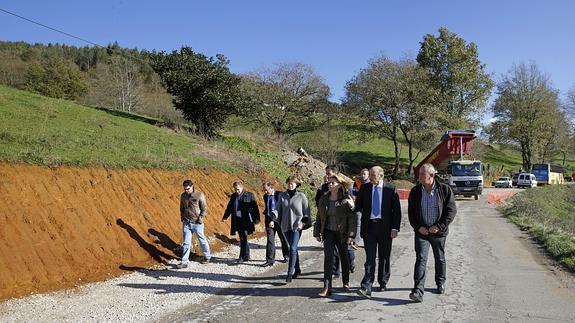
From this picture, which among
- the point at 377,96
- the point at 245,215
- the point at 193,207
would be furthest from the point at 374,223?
the point at 377,96

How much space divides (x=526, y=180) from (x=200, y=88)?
1469 inches

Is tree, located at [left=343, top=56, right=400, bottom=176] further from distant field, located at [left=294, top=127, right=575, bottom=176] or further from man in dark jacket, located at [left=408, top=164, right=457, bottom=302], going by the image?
man in dark jacket, located at [left=408, top=164, right=457, bottom=302]

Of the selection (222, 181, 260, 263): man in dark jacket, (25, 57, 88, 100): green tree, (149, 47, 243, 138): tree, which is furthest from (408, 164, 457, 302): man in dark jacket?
(25, 57, 88, 100): green tree

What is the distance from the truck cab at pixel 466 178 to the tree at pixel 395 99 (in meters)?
11.1

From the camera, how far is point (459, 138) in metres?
33.2

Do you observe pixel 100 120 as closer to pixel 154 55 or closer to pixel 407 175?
pixel 154 55

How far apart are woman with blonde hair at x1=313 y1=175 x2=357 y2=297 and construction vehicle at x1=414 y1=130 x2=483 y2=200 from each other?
25.8 m

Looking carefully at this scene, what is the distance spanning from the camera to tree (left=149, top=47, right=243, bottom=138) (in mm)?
26906

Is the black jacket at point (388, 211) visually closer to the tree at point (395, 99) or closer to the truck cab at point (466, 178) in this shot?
the truck cab at point (466, 178)

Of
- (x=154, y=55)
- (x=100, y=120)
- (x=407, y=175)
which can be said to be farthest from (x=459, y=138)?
(x=100, y=120)

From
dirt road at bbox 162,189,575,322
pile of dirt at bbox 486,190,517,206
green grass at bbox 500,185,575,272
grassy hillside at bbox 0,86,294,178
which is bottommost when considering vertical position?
dirt road at bbox 162,189,575,322

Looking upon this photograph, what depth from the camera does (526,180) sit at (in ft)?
162

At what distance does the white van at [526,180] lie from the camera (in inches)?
1925

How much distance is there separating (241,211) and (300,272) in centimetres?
230
